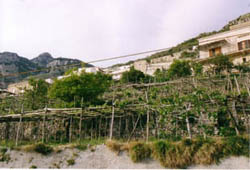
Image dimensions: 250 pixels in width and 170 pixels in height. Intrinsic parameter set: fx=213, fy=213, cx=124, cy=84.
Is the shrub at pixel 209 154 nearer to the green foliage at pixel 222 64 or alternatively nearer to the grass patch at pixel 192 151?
the grass patch at pixel 192 151

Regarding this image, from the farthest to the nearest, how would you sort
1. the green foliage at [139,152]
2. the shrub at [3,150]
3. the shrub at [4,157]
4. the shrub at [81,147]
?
the shrub at [3,150] → the shrub at [4,157] → the shrub at [81,147] → the green foliage at [139,152]

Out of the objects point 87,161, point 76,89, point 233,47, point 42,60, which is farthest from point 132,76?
point 42,60

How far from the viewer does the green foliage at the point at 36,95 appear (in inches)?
666

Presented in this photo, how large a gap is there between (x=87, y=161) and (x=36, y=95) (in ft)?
39.1

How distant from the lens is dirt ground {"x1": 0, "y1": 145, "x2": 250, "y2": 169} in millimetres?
7189

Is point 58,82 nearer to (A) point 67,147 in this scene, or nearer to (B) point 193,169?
(A) point 67,147

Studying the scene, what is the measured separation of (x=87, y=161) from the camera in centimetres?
846

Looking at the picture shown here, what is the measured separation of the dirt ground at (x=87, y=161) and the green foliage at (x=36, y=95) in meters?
7.54

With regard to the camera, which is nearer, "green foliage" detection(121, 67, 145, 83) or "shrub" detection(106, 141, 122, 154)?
"shrub" detection(106, 141, 122, 154)

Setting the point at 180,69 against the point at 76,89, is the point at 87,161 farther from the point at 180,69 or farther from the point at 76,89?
the point at 180,69

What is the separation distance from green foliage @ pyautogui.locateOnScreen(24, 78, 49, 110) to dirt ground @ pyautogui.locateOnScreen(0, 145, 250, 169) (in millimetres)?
7544

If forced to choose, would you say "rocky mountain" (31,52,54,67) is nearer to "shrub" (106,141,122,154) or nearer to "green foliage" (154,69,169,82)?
"green foliage" (154,69,169,82)

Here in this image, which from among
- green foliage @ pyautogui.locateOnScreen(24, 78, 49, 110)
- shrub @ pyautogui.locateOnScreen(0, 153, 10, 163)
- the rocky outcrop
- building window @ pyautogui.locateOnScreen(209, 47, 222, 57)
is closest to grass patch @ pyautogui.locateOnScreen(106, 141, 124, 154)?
shrub @ pyautogui.locateOnScreen(0, 153, 10, 163)

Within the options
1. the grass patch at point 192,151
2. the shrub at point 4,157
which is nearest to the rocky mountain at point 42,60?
the shrub at point 4,157
